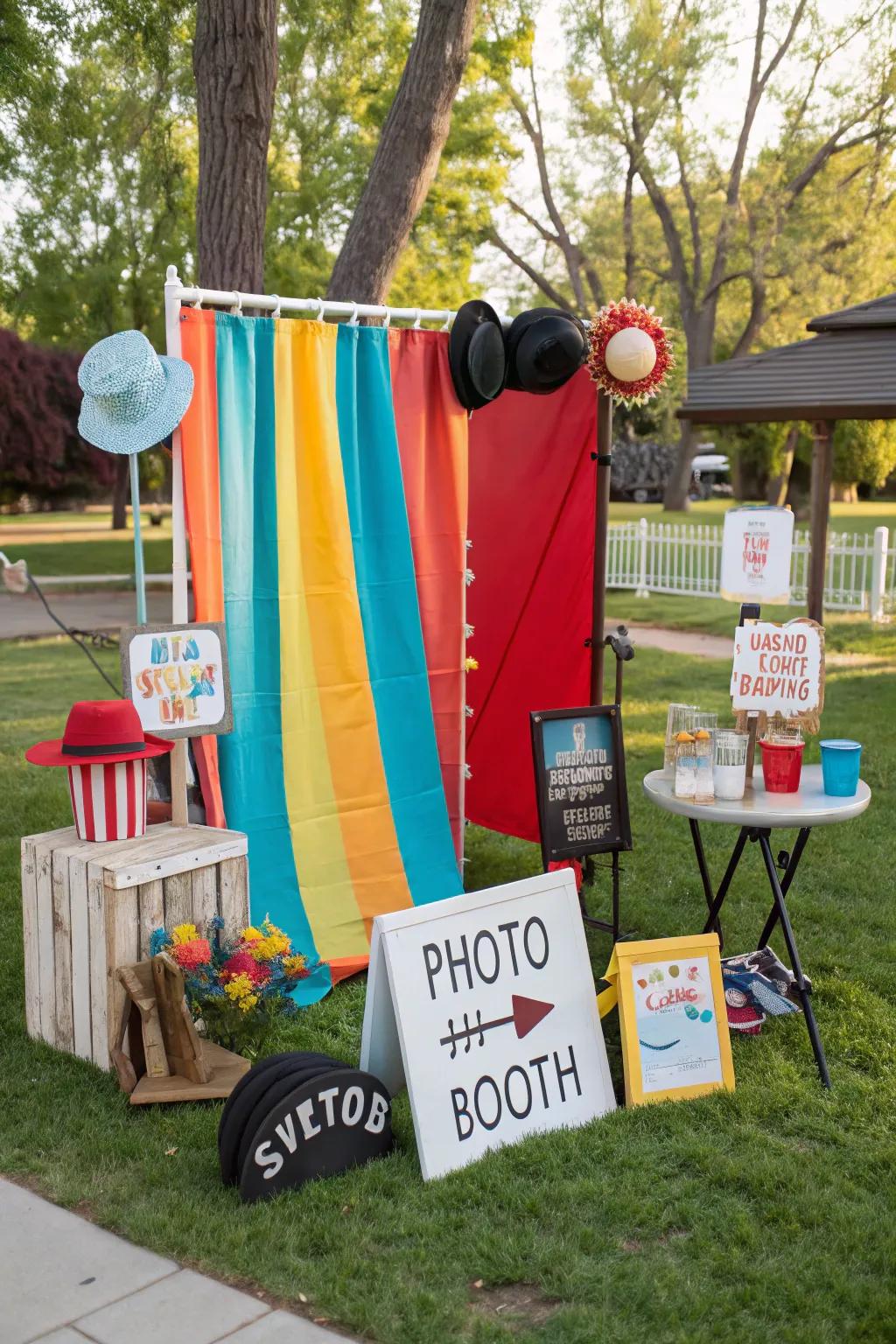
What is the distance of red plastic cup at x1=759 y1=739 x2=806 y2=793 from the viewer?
386cm

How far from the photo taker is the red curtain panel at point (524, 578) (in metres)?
5.09

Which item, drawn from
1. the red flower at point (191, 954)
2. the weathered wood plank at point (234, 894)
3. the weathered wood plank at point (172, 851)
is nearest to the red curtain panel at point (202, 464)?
the weathered wood plank at point (172, 851)

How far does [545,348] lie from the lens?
4543 millimetres

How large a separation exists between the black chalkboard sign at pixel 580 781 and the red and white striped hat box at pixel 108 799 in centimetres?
133

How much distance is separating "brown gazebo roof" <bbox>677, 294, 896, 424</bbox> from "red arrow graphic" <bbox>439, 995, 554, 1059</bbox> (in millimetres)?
6420

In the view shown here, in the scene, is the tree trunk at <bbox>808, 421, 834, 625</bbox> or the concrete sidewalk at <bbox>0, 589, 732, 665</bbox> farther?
the concrete sidewalk at <bbox>0, 589, 732, 665</bbox>

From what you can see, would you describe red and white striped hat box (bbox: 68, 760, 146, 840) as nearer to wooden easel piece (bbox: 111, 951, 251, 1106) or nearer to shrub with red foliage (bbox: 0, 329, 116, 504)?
wooden easel piece (bbox: 111, 951, 251, 1106)

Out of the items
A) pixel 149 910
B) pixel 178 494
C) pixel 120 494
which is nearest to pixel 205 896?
pixel 149 910

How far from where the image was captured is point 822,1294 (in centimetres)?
264

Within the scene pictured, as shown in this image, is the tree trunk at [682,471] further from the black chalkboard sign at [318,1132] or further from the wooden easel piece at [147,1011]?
the black chalkboard sign at [318,1132]

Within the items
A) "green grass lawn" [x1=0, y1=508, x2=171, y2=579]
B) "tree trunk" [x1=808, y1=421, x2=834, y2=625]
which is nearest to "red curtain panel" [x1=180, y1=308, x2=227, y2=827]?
"tree trunk" [x1=808, y1=421, x2=834, y2=625]

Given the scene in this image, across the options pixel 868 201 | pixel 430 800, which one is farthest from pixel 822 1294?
pixel 868 201

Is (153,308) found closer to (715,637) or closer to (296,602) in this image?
(715,637)

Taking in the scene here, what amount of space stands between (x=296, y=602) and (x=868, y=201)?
A: 87.0 ft
